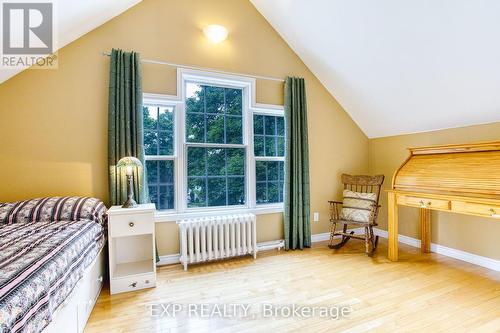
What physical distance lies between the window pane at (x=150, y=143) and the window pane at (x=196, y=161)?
1.27 feet

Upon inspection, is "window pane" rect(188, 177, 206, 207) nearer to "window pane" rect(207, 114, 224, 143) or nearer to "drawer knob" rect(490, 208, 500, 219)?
"window pane" rect(207, 114, 224, 143)

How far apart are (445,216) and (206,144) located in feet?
10.0

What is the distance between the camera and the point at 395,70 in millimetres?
2844

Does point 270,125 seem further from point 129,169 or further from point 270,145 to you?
point 129,169

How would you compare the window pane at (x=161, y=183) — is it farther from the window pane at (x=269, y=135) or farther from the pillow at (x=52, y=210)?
the window pane at (x=269, y=135)

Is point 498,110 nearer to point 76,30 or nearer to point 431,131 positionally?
point 431,131

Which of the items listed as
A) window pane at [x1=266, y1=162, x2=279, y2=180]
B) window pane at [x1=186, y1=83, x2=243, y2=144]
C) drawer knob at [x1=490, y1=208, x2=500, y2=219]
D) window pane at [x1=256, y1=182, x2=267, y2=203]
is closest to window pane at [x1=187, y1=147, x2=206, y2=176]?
window pane at [x1=186, y1=83, x2=243, y2=144]

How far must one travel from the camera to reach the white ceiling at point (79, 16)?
2107 mm

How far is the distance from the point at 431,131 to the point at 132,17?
12.4 ft

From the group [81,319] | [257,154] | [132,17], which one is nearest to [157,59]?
[132,17]

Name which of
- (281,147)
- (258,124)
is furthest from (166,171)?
(281,147)

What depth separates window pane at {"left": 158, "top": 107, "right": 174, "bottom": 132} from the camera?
2926 mm

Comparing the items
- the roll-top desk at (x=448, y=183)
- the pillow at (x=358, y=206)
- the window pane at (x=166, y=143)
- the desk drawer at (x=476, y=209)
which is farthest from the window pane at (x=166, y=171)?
the desk drawer at (x=476, y=209)

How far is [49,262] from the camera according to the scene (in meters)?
1.27
